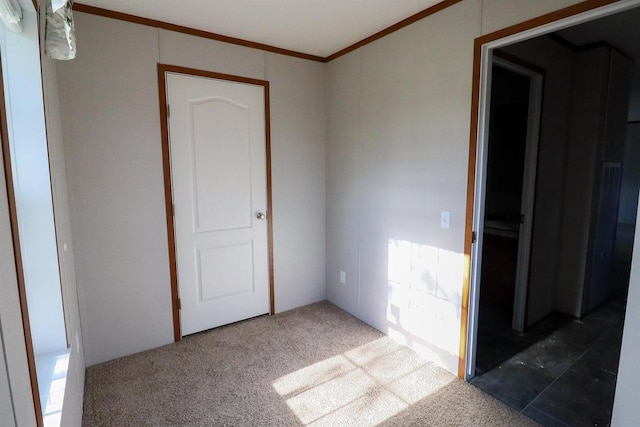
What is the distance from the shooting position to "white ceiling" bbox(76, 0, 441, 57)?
2137 mm

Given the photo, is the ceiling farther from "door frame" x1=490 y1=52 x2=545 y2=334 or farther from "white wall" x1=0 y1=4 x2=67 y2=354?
"white wall" x1=0 y1=4 x2=67 y2=354

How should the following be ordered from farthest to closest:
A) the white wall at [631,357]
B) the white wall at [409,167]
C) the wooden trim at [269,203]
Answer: the wooden trim at [269,203], the white wall at [409,167], the white wall at [631,357]

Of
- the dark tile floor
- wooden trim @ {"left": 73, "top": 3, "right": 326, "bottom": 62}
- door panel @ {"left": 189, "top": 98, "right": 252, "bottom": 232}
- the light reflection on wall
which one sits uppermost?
wooden trim @ {"left": 73, "top": 3, "right": 326, "bottom": 62}

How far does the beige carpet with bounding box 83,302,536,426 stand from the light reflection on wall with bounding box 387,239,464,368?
131 mm

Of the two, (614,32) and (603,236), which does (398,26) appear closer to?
(614,32)

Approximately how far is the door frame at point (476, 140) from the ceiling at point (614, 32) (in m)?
1.19

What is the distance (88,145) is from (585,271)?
420 centimetres

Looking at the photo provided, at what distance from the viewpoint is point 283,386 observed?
2.17m

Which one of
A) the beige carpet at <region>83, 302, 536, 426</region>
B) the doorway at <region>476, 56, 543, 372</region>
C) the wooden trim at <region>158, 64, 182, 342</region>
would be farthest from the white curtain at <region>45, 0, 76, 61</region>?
the doorway at <region>476, 56, 543, 372</region>

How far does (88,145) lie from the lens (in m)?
2.25

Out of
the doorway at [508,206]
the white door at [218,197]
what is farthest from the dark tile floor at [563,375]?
the white door at [218,197]

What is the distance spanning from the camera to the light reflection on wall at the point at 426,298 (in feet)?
7.36

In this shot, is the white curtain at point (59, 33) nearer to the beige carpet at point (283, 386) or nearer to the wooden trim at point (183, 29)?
the wooden trim at point (183, 29)

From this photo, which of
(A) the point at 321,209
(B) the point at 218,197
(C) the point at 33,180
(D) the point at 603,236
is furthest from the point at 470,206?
(C) the point at 33,180
